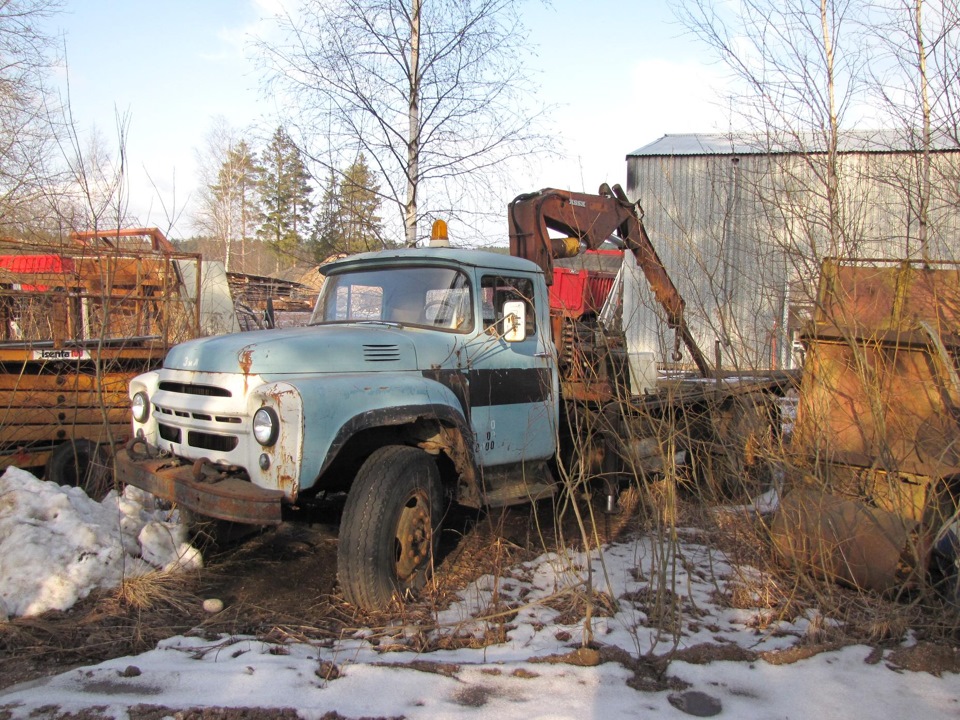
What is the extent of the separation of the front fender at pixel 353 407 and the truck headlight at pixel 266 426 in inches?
6.2

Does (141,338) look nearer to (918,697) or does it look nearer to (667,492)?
(667,492)

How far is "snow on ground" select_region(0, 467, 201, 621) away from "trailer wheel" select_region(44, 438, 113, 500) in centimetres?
91

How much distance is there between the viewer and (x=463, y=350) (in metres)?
4.83

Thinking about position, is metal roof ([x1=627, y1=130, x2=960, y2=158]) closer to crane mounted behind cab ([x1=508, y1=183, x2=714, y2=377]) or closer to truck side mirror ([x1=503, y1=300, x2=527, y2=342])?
crane mounted behind cab ([x1=508, y1=183, x2=714, y2=377])

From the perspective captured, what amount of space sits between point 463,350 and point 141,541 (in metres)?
2.45

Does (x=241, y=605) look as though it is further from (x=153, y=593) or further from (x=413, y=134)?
(x=413, y=134)

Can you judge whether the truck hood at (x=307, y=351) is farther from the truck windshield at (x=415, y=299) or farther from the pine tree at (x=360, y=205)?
the pine tree at (x=360, y=205)

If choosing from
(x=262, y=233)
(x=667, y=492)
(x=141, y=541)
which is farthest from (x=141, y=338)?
(x=262, y=233)

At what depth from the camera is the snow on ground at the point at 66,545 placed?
3811mm

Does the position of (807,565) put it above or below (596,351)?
below

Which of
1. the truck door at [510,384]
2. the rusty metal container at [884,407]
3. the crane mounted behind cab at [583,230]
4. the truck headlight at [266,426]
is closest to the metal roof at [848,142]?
the rusty metal container at [884,407]

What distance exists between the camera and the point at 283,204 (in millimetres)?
24703

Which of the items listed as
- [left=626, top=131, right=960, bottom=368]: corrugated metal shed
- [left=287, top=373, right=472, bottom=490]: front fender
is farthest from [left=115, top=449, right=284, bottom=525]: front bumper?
[left=626, top=131, right=960, bottom=368]: corrugated metal shed

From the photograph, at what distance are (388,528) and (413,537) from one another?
32cm
